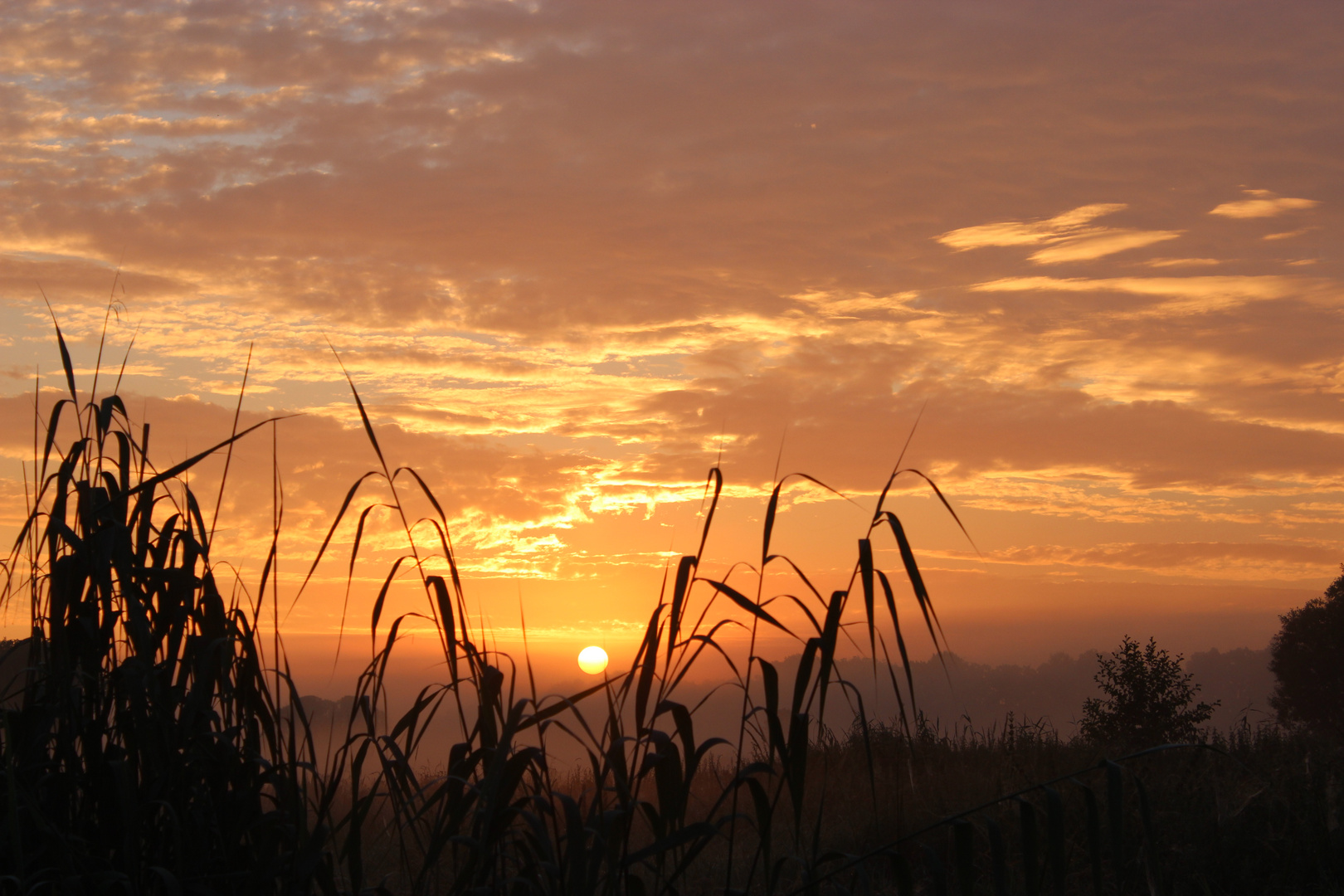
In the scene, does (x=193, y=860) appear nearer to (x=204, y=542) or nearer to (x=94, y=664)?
(x=94, y=664)

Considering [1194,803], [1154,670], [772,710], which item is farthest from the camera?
[1154,670]

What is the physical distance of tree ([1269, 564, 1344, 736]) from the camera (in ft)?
74.0

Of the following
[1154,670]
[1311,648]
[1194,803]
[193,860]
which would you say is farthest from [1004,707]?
[1311,648]

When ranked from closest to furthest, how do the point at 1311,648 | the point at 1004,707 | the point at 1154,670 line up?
the point at 1004,707, the point at 1154,670, the point at 1311,648

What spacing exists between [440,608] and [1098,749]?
8.24 metres

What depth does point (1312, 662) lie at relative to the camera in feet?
76.4

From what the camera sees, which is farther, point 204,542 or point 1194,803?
point 1194,803

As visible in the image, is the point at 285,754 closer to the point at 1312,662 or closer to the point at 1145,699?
the point at 1145,699

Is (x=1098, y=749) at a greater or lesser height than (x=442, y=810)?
lesser

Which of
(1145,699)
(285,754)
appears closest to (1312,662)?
(1145,699)

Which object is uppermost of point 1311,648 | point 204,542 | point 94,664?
point 204,542

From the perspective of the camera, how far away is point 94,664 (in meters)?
2.86

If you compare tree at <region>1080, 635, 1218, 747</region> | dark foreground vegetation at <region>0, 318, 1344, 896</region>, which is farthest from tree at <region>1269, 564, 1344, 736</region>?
dark foreground vegetation at <region>0, 318, 1344, 896</region>

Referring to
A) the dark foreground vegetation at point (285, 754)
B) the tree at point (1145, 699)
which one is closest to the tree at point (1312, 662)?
the tree at point (1145, 699)
